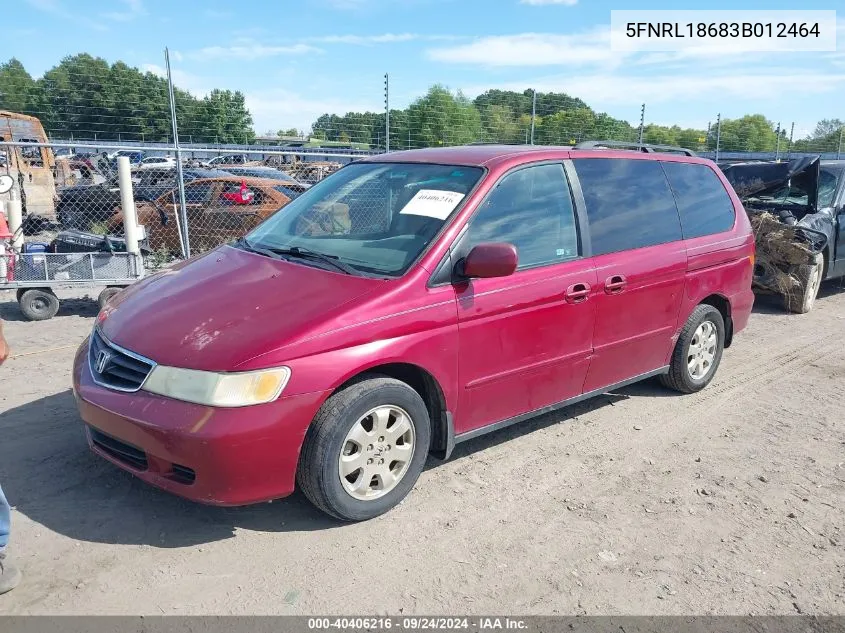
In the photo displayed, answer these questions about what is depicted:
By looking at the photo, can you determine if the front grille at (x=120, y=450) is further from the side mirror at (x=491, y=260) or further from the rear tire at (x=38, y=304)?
the rear tire at (x=38, y=304)

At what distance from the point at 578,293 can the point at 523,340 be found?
0.50 metres

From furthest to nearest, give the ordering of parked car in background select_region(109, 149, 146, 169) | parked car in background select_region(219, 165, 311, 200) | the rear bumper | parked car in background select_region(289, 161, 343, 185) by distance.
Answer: parked car in background select_region(289, 161, 343, 185)
parked car in background select_region(219, 165, 311, 200)
parked car in background select_region(109, 149, 146, 169)
the rear bumper

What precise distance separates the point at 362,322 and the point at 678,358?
288 cm

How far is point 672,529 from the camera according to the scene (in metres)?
3.34

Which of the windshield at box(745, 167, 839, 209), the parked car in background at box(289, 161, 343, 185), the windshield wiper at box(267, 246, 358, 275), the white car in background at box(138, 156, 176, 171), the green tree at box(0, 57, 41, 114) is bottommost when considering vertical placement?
the windshield wiper at box(267, 246, 358, 275)

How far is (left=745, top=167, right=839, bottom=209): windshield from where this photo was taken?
341 inches

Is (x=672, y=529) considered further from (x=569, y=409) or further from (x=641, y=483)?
(x=569, y=409)

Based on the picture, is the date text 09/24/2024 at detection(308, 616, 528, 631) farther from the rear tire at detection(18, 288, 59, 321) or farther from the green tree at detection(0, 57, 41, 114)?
the green tree at detection(0, 57, 41, 114)

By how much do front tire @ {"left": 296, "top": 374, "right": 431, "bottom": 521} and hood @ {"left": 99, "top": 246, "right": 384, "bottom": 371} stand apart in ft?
1.29

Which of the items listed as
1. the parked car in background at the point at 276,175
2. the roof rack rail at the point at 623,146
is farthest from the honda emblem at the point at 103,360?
the parked car in background at the point at 276,175

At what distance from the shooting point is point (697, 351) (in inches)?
203

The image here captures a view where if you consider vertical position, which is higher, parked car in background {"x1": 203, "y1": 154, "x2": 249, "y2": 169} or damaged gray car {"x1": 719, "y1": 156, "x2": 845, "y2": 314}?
parked car in background {"x1": 203, "y1": 154, "x2": 249, "y2": 169}

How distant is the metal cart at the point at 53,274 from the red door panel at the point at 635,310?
5407mm

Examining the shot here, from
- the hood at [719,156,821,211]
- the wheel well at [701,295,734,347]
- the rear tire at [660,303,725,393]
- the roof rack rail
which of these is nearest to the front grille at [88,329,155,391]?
the roof rack rail
